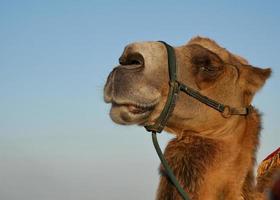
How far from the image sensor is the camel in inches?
152

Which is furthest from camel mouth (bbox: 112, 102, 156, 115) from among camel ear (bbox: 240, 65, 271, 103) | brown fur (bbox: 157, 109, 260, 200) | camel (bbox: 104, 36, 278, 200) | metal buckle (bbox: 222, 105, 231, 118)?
camel ear (bbox: 240, 65, 271, 103)

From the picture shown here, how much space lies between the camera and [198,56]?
4520 mm

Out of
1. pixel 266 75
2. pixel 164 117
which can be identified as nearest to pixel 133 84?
pixel 164 117

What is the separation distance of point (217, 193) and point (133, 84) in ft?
4.24

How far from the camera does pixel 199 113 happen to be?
4.41 meters

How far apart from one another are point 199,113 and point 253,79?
29.5 inches

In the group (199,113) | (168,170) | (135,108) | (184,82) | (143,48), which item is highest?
(143,48)

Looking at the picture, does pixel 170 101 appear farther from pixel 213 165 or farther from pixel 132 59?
pixel 213 165

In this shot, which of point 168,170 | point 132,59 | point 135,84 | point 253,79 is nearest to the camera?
point 135,84

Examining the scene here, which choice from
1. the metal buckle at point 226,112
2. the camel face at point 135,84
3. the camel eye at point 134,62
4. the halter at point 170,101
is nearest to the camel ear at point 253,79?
the metal buckle at point 226,112

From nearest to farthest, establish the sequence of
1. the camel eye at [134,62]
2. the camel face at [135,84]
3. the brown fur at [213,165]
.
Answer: the camel face at [135,84]
the camel eye at [134,62]
the brown fur at [213,165]

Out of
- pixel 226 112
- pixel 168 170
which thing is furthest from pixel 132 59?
pixel 226 112

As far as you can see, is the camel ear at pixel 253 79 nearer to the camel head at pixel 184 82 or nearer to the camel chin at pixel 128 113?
the camel head at pixel 184 82

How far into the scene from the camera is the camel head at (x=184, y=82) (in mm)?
3822
